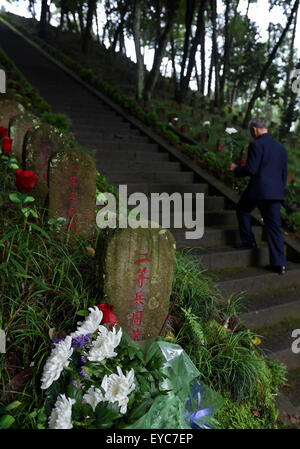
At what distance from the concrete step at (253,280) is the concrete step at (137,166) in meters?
2.57

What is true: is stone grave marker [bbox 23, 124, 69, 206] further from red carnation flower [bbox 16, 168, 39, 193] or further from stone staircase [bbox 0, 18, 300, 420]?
stone staircase [bbox 0, 18, 300, 420]

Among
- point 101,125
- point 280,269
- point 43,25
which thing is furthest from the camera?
point 43,25

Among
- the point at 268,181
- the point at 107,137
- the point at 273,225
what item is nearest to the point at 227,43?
the point at 107,137

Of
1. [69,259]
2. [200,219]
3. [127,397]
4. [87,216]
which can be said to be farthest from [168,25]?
[127,397]

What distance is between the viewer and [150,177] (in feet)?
17.7

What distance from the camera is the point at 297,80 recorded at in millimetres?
7559

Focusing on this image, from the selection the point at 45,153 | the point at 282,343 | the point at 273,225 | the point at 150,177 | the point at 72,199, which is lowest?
the point at 282,343

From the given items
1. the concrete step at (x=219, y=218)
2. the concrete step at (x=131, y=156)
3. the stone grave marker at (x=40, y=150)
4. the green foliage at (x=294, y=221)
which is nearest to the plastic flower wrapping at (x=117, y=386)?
the stone grave marker at (x=40, y=150)

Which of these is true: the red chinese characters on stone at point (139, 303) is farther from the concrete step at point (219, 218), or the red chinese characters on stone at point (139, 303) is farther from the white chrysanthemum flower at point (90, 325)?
the concrete step at point (219, 218)

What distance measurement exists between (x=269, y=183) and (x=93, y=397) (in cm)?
301

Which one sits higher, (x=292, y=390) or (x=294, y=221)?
(x=294, y=221)

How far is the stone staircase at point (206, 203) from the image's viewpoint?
320cm

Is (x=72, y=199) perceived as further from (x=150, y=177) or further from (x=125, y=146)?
(x=125, y=146)

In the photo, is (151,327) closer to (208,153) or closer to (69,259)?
(69,259)
